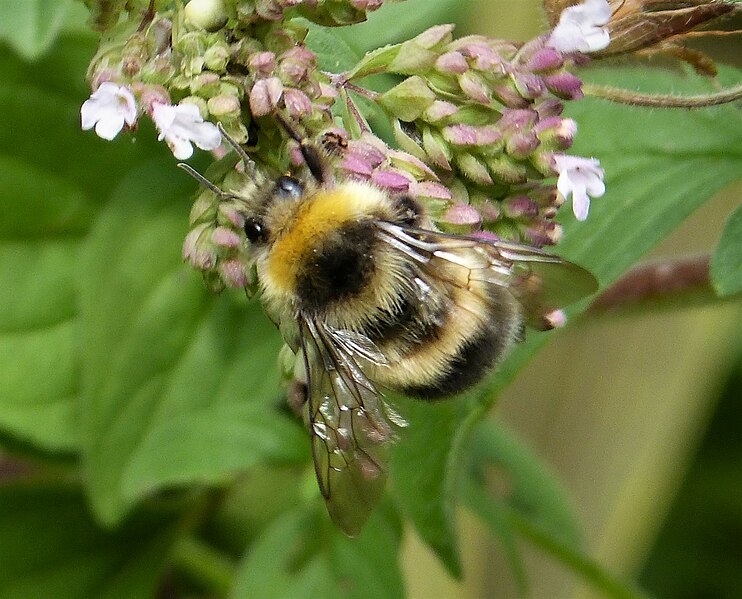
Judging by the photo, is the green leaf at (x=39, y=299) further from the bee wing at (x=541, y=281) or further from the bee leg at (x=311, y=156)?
the bee wing at (x=541, y=281)

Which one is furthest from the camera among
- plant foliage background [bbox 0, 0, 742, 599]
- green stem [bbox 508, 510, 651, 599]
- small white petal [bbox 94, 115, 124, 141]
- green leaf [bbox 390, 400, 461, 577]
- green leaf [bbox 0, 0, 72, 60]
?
green stem [bbox 508, 510, 651, 599]

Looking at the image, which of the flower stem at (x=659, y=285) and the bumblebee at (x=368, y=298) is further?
the flower stem at (x=659, y=285)

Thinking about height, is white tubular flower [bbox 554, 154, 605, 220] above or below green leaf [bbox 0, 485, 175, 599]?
above

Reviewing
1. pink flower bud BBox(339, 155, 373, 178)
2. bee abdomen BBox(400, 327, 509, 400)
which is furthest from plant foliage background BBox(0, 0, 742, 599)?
pink flower bud BBox(339, 155, 373, 178)

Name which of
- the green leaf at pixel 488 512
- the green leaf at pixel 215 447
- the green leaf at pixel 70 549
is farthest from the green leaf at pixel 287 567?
the green leaf at pixel 70 549

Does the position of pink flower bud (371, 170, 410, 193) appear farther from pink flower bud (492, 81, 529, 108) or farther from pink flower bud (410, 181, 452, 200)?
pink flower bud (492, 81, 529, 108)

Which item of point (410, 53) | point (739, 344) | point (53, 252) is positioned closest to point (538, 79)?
point (410, 53)

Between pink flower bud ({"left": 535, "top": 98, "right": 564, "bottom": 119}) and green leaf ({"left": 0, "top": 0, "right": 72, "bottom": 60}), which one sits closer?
pink flower bud ({"left": 535, "top": 98, "right": 564, "bottom": 119})
